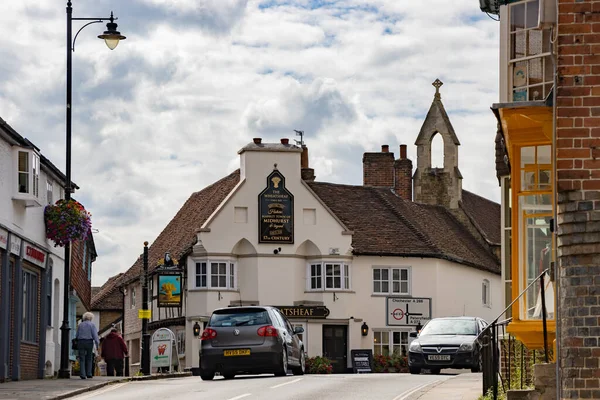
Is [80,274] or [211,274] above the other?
[211,274]

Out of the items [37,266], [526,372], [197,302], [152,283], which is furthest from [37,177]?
[152,283]

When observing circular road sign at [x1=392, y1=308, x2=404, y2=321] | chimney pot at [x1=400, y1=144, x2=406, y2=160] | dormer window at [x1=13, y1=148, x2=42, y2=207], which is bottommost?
circular road sign at [x1=392, y1=308, x2=404, y2=321]

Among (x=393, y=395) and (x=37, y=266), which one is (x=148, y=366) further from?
(x=393, y=395)

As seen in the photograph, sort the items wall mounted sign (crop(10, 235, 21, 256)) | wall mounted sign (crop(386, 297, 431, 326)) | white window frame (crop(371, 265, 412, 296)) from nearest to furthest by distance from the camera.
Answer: wall mounted sign (crop(10, 235, 21, 256)), wall mounted sign (crop(386, 297, 431, 326)), white window frame (crop(371, 265, 412, 296))

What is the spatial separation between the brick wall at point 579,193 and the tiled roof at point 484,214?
2215 inches

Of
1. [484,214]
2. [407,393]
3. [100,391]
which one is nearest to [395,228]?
[484,214]

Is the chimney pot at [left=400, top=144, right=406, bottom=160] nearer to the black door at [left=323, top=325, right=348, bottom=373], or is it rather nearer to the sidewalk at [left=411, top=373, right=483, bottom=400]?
the black door at [left=323, top=325, right=348, bottom=373]

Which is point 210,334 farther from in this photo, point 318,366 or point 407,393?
point 318,366

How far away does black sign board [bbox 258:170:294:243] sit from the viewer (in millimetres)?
57094

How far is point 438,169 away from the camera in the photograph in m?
74.2

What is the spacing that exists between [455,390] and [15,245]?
12.1m

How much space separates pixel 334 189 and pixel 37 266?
32430 mm

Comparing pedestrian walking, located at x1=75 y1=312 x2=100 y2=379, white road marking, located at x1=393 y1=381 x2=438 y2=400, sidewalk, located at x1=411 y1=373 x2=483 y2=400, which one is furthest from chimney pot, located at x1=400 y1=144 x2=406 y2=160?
white road marking, located at x1=393 y1=381 x2=438 y2=400

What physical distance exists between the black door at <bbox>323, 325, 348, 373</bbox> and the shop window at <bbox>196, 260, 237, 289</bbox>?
4.59 metres
